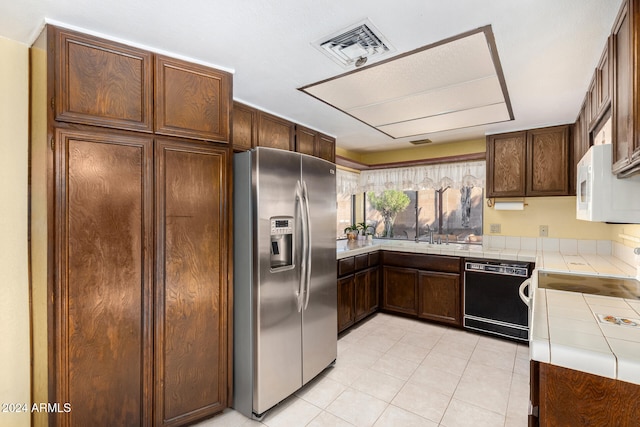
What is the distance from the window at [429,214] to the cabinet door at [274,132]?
2.13 m

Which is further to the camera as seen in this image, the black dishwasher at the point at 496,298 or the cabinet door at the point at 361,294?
the cabinet door at the point at 361,294

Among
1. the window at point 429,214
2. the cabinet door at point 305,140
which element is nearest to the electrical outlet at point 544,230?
the window at point 429,214

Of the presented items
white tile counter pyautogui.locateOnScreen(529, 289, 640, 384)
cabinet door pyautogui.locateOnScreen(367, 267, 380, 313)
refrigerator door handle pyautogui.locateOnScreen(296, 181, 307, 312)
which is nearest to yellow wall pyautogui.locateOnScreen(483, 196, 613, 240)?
cabinet door pyautogui.locateOnScreen(367, 267, 380, 313)

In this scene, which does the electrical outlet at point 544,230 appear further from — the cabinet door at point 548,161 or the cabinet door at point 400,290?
the cabinet door at point 400,290

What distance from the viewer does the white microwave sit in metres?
1.54

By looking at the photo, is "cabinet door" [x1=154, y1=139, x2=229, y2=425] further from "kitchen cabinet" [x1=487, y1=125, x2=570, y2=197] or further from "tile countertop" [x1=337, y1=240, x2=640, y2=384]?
"kitchen cabinet" [x1=487, y1=125, x2=570, y2=197]

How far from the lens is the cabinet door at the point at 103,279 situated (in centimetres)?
154

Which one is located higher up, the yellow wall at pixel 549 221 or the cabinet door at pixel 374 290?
the yellow wall at pixel 549 221

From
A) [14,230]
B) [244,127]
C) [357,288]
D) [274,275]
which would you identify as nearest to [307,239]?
[274,275]

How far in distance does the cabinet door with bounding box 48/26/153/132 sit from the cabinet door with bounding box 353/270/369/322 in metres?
2.61

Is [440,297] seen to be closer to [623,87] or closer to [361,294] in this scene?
[361,294]

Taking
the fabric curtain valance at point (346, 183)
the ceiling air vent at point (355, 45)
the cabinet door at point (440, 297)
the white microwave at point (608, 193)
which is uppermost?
the ceiling air vent at point (355, 45)

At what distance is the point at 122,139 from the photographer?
66.5 inches

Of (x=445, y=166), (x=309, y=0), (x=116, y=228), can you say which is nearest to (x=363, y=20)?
(x=309, y=0)
